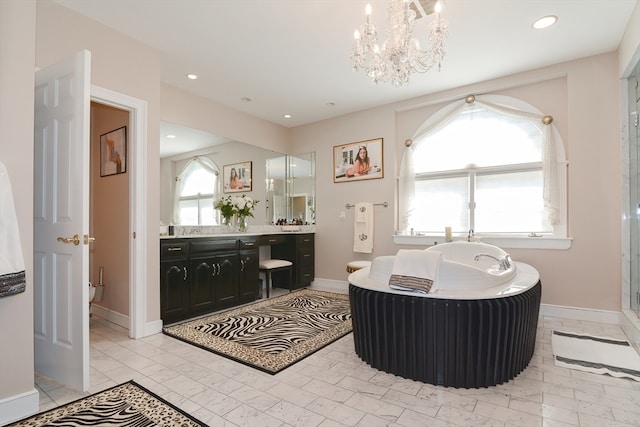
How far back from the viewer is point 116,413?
5.68ft

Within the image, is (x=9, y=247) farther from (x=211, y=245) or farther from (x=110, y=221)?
(x=211, y=245)

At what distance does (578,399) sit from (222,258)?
3.25m

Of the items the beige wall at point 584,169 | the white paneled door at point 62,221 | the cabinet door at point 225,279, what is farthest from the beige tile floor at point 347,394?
the beige wall at point 584,169

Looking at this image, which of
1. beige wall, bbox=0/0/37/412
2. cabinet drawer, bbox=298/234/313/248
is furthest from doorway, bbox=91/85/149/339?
cabinet drawer, bbox=298/234/313/248

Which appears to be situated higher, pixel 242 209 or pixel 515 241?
pixel 242 209

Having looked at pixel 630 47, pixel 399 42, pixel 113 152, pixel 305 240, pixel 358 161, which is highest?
pixel 630 47

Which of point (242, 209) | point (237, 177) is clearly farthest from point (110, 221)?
point (237, 177)

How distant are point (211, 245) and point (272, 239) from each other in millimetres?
1132

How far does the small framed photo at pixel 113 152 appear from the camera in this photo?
315 centimetres

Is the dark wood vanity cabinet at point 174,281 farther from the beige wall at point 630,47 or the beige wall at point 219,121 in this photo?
the beige wall at point 630,47

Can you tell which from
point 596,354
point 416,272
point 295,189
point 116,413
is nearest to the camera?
point 116,413

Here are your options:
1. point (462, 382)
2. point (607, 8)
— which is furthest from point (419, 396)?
point (607, 8)

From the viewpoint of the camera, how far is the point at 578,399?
72.8 inches

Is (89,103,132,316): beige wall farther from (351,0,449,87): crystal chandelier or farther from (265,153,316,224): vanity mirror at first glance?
(265,153,316,224): vanity mirror
